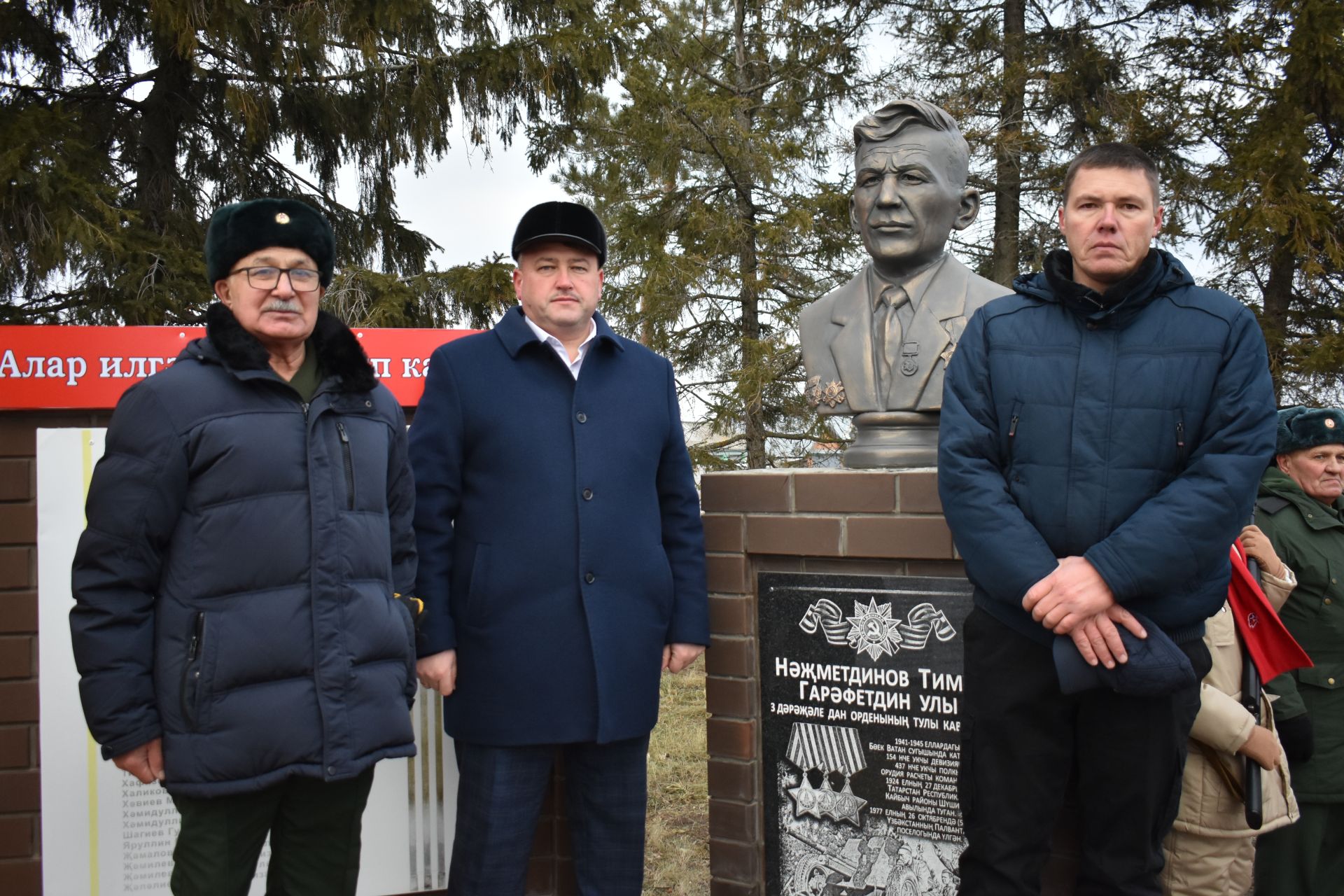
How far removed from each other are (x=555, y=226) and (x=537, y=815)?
135 centimetres

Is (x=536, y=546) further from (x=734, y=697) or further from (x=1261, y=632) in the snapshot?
(x=1261, y=632)

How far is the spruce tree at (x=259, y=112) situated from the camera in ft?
19.2

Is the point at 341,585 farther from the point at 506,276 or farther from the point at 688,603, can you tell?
the point at 506,276

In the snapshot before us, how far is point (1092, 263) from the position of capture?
200 cm

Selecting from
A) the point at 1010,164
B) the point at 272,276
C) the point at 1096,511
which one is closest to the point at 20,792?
the point at 272,276

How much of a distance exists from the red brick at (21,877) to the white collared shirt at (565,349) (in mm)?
1855

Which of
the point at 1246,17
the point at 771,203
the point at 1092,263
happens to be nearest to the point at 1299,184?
the point at 1246,17

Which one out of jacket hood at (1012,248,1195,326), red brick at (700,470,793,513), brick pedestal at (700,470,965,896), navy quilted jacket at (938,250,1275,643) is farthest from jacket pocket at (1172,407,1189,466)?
red brick at (700,470,793,513)

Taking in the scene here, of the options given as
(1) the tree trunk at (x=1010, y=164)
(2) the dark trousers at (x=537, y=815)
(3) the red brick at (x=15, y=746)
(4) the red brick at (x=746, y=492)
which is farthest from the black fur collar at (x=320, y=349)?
(1) the tree trunk at (x=1010, y=164)

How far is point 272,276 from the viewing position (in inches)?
77.8

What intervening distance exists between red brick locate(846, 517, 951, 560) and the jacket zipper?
1272mm

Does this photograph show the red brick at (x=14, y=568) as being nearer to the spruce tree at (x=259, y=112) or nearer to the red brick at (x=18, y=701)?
the red brick at (x=18, y=701)

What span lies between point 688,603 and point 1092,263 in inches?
46.0

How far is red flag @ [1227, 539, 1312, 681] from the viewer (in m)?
2.34
